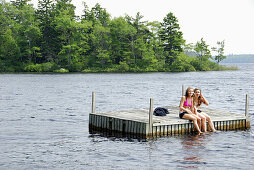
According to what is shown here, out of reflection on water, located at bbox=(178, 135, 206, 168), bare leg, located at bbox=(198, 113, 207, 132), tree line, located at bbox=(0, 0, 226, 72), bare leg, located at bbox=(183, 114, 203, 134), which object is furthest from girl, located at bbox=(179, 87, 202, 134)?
tree line, located at bbox=(0, 0, 226, 72)

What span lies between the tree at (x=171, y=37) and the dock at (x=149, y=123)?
7981cm

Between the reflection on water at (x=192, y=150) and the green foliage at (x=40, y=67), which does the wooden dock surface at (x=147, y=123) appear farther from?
the green foliage at (x=40, y=67)

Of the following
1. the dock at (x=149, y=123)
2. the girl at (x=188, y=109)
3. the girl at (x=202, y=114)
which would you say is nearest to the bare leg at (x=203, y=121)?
the girl at (x=202, y=114)

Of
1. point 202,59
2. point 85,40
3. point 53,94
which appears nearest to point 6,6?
point 85,40

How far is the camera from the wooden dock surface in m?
15.3

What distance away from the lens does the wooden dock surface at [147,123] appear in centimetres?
1533

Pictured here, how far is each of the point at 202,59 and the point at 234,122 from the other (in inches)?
3532

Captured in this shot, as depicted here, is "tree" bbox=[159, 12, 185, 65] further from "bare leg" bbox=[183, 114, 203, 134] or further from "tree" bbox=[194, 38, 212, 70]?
"bare leg" bbox=[183, 114, 203, 134]

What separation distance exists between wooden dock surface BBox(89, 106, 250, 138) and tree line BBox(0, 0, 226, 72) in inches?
2872

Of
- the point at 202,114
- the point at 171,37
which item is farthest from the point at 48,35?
the point at 202,114

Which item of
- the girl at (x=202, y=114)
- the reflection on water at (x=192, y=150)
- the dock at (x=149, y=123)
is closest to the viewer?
the reflection on water at (x=192, y=150)

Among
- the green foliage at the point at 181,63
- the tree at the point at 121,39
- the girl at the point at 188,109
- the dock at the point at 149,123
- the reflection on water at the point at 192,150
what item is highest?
the tree at the point at 121,39

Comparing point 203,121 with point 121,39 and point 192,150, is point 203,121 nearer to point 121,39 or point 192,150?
point 192,150

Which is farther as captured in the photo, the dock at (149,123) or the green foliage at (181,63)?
the green foliage at (181,63)
